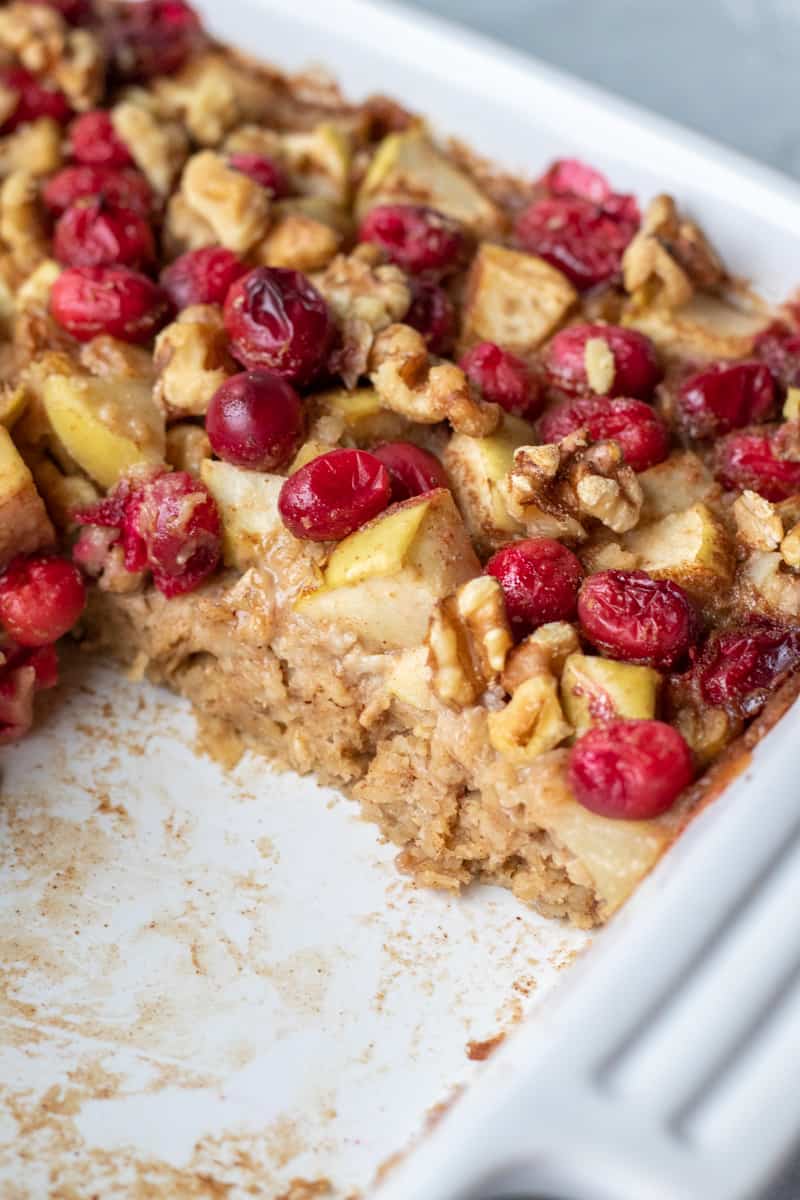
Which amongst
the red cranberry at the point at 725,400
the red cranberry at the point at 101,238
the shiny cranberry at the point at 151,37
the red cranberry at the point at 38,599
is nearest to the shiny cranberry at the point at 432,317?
the red cranberry at the point at 725,400

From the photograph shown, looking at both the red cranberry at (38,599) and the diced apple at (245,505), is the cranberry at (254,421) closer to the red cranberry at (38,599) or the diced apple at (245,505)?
the diced apple at (245,505)

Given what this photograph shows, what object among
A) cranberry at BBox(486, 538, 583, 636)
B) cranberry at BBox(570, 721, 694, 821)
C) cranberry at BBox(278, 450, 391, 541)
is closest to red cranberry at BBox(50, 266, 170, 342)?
cranberry at BBox(278, 450, 391, 541)

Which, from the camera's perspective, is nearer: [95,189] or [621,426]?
[621,426]

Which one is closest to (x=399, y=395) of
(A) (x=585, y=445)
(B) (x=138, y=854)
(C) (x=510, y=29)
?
(A) (x=585, y=445)

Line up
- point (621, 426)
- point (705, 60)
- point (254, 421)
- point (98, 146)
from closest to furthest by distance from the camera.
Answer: point (254, 421) → point (621, 426) → point (98, 146) → point (705, 60)

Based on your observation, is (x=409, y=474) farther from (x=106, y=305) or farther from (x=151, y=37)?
(x=151, y=37)

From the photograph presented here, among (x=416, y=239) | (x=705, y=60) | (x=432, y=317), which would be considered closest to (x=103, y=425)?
(x=432, y=317)
